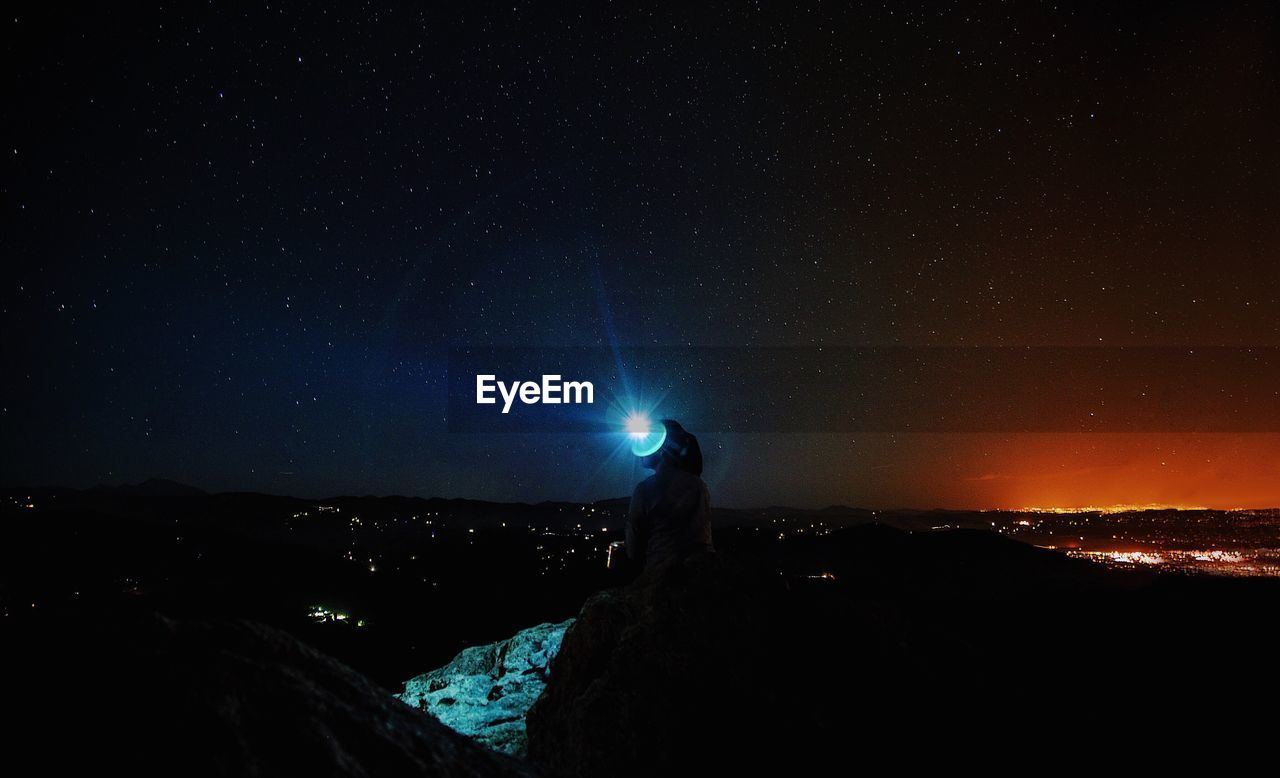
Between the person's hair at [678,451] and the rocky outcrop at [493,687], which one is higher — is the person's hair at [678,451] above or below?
above

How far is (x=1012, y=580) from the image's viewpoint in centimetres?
3672

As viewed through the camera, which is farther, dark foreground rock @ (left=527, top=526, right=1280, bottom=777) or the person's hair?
the person's hair

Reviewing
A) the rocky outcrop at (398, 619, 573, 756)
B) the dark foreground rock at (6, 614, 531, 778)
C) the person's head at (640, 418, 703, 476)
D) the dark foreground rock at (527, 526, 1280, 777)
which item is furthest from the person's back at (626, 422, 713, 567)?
the dark foreground rock at (6, 614, 531, 778)

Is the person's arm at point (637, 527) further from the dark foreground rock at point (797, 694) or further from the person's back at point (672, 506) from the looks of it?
the dark foreground rock at point (797, 694)

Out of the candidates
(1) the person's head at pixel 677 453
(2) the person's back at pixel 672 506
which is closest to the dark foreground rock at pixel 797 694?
(2) the person's back at pixel 672 506

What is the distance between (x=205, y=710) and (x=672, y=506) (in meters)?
3.85

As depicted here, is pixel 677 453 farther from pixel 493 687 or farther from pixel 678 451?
pixel 493 687

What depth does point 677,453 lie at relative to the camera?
5.06 metres

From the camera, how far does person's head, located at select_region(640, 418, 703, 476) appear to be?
16.6ft

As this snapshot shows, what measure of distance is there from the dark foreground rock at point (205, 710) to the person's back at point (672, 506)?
3.18 m

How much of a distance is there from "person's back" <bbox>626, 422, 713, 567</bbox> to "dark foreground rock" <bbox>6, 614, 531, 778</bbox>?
125 inches

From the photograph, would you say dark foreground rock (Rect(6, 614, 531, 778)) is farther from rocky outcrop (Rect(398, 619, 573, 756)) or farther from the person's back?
rocky outcrop (Rect(398, 619, 573, 756))

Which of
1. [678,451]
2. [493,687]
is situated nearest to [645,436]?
[678,451]

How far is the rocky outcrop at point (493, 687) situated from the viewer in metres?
5.72
